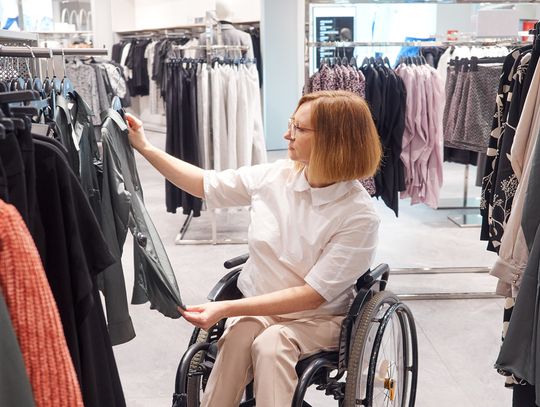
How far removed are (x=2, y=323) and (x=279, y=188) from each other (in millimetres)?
1321

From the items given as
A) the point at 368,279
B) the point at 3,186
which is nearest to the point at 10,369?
the point at 3,186

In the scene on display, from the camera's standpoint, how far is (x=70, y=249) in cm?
139

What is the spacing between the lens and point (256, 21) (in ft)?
28.8

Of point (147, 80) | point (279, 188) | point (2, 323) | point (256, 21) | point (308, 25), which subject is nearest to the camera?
point (2, 323)

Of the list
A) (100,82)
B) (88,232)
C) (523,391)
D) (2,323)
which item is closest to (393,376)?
(523,391)

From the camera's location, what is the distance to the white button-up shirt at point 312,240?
84.7 inches

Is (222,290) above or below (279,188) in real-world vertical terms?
below

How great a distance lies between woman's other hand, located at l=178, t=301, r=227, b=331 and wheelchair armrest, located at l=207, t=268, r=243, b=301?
19cm

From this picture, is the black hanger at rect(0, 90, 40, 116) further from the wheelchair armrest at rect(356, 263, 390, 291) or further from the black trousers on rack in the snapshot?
the black trousers on rack

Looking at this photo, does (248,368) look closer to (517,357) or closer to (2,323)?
(517,357)

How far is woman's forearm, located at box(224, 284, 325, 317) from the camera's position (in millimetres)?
2090

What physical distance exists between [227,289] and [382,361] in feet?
2.02

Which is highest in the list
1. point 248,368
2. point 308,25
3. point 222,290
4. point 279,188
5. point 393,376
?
point 308,25

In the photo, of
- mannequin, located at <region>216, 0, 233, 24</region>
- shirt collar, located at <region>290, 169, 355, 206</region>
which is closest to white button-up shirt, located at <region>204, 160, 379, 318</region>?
shirt collar, located at <region>290, 169, 355, 206</region>
